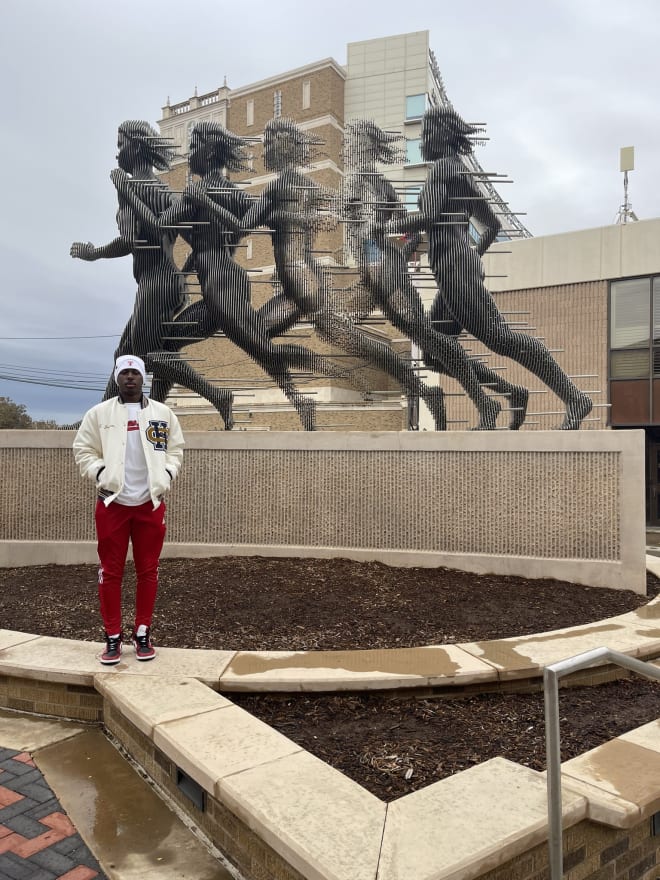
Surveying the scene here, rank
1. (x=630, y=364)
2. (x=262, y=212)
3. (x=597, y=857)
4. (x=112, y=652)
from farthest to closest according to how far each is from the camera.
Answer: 1. (x=630, y=364)
2. (x=262, y=212)
3. (x=112, y=652)
4. (x=597, y=857)

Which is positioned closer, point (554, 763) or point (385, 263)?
point (554, 763)

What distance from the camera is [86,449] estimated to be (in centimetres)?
381

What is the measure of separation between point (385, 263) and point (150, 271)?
10.1 ft

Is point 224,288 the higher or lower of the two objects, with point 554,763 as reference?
higher

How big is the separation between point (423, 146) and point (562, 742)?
738 centimetres

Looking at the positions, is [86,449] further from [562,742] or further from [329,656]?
[562,742]

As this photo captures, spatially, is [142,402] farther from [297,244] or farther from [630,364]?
[630,364]

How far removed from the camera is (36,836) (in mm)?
2398

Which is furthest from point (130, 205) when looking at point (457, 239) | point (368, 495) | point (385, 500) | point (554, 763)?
point (554, 763)

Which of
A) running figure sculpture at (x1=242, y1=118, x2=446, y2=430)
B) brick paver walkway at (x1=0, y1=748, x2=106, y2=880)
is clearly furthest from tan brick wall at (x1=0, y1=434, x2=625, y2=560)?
brick paver walkway at (x1=0, y1=748, x2=106, y2=880)

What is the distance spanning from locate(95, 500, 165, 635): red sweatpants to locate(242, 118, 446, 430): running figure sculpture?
202 inches

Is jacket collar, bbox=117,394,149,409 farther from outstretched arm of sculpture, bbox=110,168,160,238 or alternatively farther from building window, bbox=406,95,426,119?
building window, bbox=406,95,426,119

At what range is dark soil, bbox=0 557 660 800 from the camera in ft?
9.77

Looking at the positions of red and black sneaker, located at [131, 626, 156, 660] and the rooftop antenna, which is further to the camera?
the rooftop antenna
